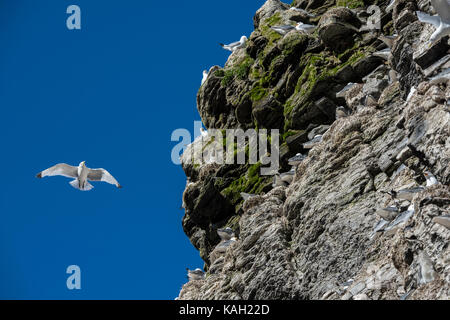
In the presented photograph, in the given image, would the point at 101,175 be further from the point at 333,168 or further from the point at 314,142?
the point at 333,168

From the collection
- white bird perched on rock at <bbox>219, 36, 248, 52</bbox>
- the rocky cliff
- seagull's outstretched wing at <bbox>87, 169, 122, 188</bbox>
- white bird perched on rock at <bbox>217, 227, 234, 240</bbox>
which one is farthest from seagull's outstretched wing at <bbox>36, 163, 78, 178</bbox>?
white bird perched on rock at <bbox>219, 36, 248, 52</bbox>

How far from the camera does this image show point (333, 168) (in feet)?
60.2

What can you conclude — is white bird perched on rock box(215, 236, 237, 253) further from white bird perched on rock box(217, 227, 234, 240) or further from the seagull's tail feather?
the seagull's tail feather

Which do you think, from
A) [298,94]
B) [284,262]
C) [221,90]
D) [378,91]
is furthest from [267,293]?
[221,90]

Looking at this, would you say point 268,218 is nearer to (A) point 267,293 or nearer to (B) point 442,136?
(A) point 267,293

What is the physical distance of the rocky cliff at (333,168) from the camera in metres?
13.5

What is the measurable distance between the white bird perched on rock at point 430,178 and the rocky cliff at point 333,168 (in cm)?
15

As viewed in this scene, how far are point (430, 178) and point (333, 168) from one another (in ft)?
15.9

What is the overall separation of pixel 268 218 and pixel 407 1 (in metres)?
8.98

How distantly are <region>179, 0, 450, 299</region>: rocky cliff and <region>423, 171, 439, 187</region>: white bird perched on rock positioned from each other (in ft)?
0.50

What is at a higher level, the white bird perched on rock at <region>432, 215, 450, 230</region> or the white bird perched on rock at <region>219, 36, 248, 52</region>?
the white bird perched on rock at <region>219, 36, 248, 52</region>

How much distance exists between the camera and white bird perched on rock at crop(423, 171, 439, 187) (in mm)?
13564

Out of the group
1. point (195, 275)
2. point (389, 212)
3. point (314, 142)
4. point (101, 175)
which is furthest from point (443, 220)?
point (101, 175)

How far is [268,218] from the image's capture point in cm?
1967
